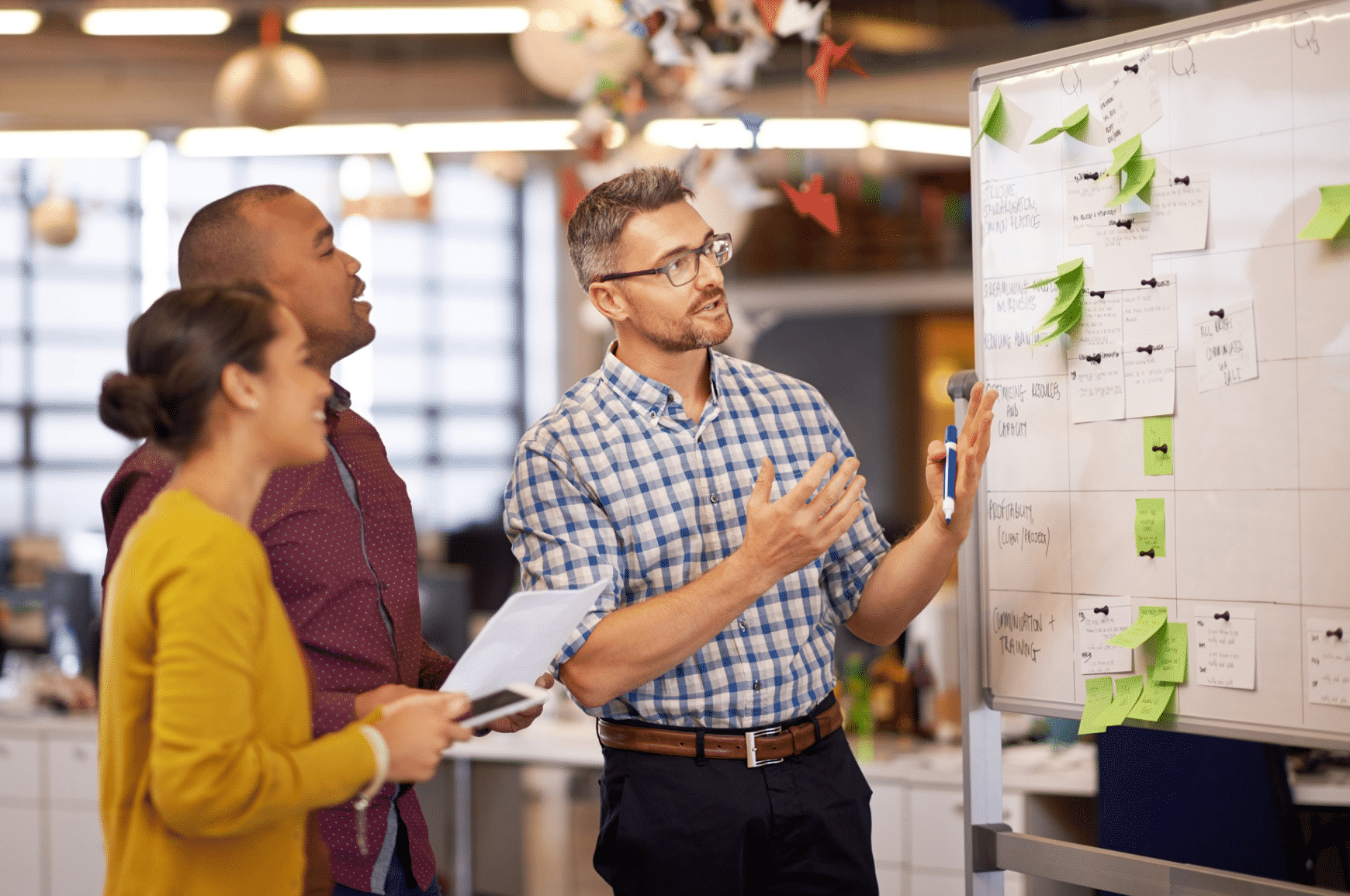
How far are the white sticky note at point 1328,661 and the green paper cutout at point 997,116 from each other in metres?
0.88

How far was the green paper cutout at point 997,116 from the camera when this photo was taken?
2.01 m

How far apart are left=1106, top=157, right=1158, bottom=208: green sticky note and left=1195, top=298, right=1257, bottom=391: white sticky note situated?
21 cm

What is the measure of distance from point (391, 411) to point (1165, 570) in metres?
7.30

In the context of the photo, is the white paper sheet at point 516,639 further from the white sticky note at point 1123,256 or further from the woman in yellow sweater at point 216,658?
the white sticky note at point 1123,256

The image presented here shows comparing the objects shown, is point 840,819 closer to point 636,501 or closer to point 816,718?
point 816,718

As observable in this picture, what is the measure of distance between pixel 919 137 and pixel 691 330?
19.9 feet

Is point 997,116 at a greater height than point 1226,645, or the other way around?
point 997,116

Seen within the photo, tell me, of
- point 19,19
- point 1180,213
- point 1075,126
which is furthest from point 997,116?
point 19,19

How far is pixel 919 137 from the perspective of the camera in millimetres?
→ 7605

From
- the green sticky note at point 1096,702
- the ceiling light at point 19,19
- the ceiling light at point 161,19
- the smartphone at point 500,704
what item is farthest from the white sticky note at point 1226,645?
the ceiling light at point 19,19

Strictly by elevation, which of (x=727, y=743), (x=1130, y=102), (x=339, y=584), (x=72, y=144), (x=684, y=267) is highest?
(x=72, y=144)

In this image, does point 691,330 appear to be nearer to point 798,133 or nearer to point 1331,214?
point 1331,214

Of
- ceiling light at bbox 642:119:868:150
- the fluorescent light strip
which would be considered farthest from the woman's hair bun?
the fluorescent light strip

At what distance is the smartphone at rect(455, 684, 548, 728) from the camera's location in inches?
55.8
